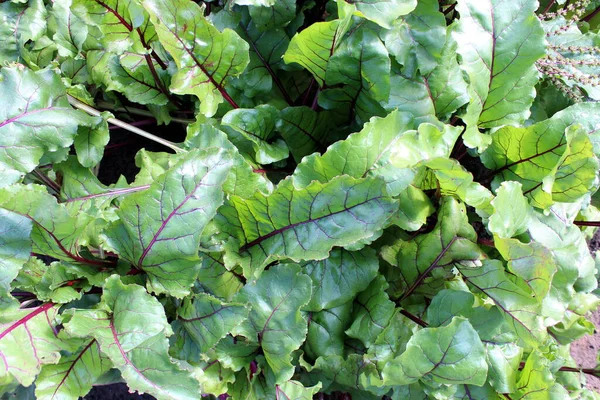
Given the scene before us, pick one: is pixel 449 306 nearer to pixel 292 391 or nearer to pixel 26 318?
pixel 292 391

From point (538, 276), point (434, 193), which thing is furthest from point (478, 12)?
point (538, 276)

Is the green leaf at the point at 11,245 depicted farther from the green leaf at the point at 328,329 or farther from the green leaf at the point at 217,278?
the green leaf at the point at 328,329

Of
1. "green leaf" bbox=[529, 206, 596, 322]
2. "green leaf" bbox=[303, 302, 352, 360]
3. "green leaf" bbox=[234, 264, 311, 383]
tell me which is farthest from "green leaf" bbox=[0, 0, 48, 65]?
"green leaf" bbox=[529, 206, 596, 322]

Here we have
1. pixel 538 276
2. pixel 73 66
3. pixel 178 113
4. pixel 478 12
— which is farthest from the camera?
pixel 178 113

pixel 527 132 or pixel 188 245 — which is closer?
pixel 188 245

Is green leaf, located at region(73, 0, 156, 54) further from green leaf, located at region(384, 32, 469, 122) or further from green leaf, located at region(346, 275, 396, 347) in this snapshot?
green leaf, located at region(346, 275, 396, 347)

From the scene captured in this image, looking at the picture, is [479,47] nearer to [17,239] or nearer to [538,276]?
[538,276]
